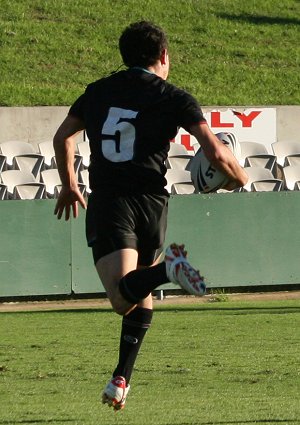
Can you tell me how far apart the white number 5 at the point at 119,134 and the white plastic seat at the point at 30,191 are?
38.7ft

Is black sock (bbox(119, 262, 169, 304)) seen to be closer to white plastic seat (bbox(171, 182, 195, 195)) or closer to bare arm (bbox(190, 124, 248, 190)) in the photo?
bare arm (bbox(190, 124, 248, 190))

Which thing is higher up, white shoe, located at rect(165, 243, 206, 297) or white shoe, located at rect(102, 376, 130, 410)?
white shoe, located at rect(165, 243, 206, 297)

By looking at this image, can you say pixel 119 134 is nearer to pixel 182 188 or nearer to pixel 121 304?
pixel 121 304

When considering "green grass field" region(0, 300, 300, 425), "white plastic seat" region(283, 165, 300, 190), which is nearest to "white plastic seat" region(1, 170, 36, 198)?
"green grass field" region(0, 300, 300, 425)

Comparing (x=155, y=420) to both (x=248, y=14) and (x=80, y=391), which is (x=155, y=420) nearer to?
(x=80, y=391)

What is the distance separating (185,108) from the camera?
5.94 meters

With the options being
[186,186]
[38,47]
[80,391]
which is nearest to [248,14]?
[38,47]

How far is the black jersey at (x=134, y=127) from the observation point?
6000 mm

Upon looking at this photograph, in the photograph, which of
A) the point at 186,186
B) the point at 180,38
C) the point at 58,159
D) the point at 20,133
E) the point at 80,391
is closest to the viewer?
the point at 58,159

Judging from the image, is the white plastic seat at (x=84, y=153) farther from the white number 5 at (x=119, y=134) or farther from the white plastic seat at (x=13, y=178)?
the white number 5 at (x=119, y=134)

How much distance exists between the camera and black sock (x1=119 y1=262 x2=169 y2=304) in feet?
19.1

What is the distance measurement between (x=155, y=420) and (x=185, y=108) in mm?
1723

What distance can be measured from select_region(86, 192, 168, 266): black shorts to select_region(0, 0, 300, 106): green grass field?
16.9m

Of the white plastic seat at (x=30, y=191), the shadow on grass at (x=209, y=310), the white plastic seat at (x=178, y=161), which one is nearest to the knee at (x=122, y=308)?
the shadow on grass at (x=209, y=310)
